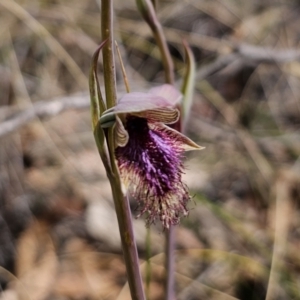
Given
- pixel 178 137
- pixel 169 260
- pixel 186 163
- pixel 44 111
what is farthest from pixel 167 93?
pixel 186 163

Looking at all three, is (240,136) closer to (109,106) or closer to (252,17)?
(252,17)

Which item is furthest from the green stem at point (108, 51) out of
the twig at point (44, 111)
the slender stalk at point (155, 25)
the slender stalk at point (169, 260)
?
the twig at point (44, 111)

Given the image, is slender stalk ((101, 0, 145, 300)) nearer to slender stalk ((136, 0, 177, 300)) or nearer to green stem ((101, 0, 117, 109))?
green stem ((101, 0, 117, 109))

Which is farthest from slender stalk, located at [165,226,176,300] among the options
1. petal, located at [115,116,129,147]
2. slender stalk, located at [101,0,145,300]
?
petal, located at [115,116,129,147]

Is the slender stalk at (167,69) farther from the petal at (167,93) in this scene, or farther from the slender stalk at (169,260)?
the petal at (167,93)

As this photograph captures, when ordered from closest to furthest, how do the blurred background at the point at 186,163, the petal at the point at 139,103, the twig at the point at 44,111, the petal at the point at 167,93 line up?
the petal at the point at 139,103, the petal at the point at 167,93, the blurred background at the point at 186,163, the twig at the point at 44,111

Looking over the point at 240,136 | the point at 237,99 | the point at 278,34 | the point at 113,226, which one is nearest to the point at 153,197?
the point at 113,226

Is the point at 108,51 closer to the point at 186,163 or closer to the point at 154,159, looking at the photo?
the point at 154,159

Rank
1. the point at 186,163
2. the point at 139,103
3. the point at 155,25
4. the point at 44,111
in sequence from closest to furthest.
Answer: the point at 139,103
the point at 155,25
the point at 44,111
the point at 186,163
